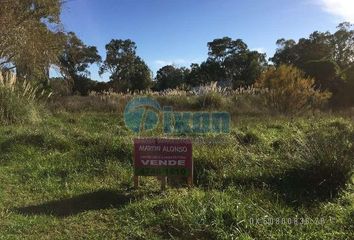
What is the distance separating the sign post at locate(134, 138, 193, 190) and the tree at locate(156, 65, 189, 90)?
40803 mm

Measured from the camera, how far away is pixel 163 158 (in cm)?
600

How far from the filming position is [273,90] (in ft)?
55.8

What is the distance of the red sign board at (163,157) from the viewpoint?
599cm

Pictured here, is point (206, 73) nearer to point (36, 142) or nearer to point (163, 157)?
point (36, 142)

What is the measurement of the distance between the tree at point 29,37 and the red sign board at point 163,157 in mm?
9568

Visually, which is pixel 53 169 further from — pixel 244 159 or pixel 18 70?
pixel 18 70

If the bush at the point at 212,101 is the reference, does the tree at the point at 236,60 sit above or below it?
above

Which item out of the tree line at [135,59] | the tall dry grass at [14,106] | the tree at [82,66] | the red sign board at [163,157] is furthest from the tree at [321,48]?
the red sign board at [163,157]

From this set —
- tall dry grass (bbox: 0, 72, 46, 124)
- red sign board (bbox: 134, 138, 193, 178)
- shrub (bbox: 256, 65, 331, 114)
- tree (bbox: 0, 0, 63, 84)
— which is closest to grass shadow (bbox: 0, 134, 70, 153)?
tall dry grass (bbox: 0, 72, 46, 124)

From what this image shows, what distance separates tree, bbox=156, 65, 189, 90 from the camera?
156ft

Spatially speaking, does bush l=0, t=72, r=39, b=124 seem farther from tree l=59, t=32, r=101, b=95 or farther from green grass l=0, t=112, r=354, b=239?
tree l=59, t=32, r=101, b=95

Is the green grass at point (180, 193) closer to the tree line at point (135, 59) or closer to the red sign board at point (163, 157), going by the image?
the red sign board at point (163, 157)

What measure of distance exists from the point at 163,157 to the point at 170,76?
4217 cm

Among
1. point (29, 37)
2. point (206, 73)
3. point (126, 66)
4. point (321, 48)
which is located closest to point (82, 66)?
point (126, 66)
